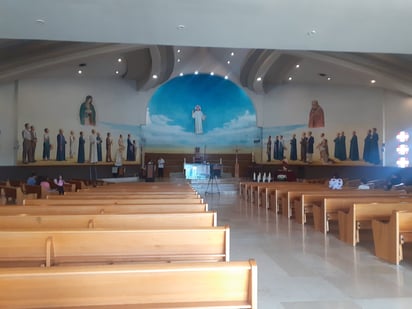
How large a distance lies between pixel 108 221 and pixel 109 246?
31.1 inches

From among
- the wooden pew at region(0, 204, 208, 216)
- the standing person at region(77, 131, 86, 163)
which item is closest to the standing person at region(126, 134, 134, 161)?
the standing person at region(77, 131, 86, 163)

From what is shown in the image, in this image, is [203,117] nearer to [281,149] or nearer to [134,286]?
[281,149]

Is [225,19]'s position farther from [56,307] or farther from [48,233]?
[56,307]

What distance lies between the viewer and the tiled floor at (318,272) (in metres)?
3.27

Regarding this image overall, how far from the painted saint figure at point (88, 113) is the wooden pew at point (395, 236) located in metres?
18.1

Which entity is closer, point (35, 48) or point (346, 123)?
point (35, 48)

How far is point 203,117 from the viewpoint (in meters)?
23.6

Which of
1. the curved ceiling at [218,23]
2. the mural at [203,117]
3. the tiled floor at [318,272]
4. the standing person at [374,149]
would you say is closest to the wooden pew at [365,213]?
the tiled floor at [318,272]

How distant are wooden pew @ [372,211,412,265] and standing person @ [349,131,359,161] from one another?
17273mm

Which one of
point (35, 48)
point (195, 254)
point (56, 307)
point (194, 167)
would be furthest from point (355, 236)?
point (194, 167)

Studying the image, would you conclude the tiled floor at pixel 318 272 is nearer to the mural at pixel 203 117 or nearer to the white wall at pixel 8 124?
the white wall at pixel 8 124

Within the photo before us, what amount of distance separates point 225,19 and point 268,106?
56.2ft

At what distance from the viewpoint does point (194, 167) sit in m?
22.2

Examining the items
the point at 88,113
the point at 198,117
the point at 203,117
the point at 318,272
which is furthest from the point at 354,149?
the point at 318,272
